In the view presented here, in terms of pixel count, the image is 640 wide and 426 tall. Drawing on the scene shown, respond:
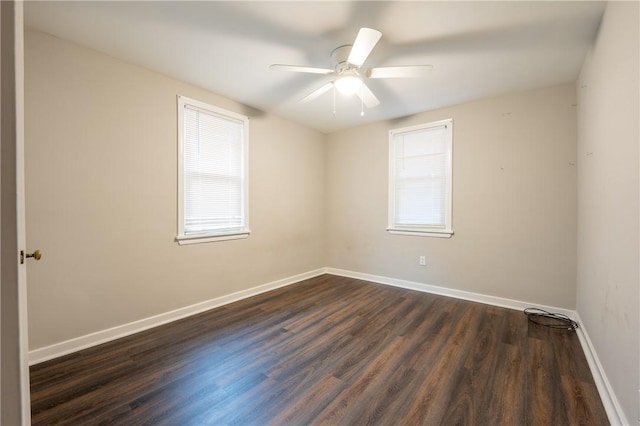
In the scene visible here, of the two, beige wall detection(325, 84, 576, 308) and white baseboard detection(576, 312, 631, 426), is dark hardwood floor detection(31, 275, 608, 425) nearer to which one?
white baseboard detection(576, 312, 631, 426)

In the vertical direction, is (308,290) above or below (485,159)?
below

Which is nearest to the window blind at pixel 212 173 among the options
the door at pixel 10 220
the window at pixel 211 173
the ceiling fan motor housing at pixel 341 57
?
the window at pixel 211 173

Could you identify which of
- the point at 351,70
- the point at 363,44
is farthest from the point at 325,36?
the point at 363,44

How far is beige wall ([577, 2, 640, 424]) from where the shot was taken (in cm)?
131

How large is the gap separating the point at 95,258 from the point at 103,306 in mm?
425

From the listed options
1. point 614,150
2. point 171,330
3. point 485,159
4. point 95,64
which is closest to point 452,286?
point 485,159

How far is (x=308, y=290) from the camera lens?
12.5 feet

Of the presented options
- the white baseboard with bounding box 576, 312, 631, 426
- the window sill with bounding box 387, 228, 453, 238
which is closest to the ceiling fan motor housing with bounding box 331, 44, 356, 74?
the window sill with bounding box 387, 228, 453, 238

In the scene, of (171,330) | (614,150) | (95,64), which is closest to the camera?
(614,150)

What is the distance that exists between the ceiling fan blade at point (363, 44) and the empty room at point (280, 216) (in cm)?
2

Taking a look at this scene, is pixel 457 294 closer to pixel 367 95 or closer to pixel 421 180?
pixel 421 180

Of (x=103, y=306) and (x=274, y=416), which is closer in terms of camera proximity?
(x=274, y=416)

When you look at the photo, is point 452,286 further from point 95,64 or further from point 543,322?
point 95,64

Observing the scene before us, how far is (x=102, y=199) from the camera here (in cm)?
231
